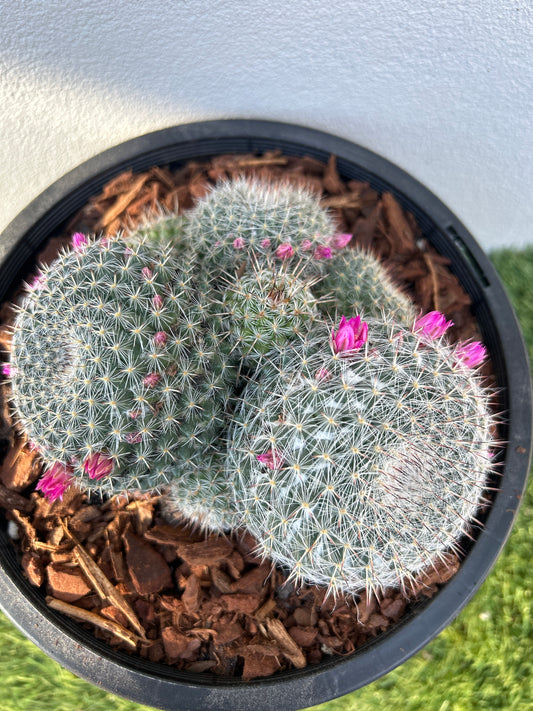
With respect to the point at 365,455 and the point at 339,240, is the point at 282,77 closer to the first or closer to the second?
the point at 339,240

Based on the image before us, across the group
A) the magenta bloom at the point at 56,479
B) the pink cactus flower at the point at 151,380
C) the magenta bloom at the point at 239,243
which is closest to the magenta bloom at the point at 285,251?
the magenta bloom at the point at 239,243

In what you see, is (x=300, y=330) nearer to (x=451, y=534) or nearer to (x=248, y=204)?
(x=248, y=204)

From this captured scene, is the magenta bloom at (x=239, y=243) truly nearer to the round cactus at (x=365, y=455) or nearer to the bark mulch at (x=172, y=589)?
the round cactus at (x=365, y=455)

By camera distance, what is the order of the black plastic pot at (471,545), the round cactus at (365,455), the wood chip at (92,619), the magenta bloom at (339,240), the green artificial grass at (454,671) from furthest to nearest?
1. the green artificial grass at (454,671)
2. the magenta bloom at (339,240)
3. the wood chip at (92,619)
4. the black plastic pot at (471,545)
5. the round cactus at (365,455)

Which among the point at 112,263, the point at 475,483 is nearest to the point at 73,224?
the point at 112,263

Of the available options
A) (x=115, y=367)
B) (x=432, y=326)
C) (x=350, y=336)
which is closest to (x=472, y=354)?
(x=432, y=326)

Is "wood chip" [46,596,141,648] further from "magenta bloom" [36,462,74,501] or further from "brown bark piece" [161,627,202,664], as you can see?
"magenta bloom" [36,462,74,501]

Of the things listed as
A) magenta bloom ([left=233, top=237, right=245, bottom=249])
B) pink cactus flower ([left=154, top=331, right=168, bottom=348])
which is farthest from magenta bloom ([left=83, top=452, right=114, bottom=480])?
magenta bloom ([left=233, top=237, right=245, bottom=249])
